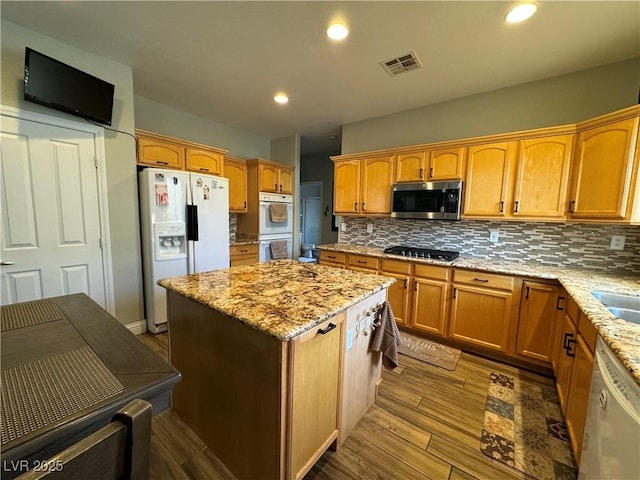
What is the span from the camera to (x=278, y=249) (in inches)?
173

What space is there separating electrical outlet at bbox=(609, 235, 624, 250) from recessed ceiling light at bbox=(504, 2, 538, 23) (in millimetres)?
1945

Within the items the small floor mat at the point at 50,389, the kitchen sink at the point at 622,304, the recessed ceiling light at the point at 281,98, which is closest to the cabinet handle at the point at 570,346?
the kitchen sink at the point at 622,304

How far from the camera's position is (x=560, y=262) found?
2.48m

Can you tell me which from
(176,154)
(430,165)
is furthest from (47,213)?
(430,165)

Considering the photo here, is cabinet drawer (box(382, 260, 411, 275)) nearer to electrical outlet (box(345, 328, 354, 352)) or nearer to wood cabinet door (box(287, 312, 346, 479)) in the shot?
electrical outlet (box(345, 328, 354, 352))

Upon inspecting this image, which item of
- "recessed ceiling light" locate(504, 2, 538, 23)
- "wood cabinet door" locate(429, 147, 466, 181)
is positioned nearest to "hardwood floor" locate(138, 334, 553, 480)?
"wood cabinet door" locate(429, 147, 466, 181)

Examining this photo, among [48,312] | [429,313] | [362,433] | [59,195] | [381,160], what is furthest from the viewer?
[381,160]

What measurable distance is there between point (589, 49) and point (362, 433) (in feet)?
11.0

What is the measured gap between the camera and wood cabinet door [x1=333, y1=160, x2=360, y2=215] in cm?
349

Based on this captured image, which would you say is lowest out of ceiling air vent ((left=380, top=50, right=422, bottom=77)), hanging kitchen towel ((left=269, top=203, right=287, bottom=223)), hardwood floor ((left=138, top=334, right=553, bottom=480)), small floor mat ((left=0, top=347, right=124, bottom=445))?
hardwood floor ((left=138, top=334, right=553, bottom=480))

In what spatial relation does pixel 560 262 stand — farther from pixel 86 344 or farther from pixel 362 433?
pixel 86 344

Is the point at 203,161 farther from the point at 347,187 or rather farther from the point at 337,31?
the point at 337,31

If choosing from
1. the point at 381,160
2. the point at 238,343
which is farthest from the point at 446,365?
the point at 381,160

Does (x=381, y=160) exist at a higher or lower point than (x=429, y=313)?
higher
